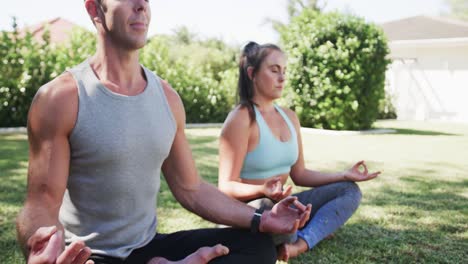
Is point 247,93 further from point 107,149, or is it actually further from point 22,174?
point 22,174

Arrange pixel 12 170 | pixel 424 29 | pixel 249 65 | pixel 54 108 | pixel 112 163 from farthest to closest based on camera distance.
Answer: pixel 424 29 < pixel 12 170 < pixel 249 65 < pixel 112 163 < pixel 54 108

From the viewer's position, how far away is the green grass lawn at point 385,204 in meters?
3.24

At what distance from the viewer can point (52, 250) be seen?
54.0 inches

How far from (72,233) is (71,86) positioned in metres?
0.57

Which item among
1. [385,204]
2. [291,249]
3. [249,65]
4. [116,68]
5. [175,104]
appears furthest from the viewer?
[385,204]

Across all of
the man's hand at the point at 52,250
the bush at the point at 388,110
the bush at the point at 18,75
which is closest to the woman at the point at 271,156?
the man's hand at the point at 52,250

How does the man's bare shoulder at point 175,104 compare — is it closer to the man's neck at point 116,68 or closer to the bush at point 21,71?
the man's neck at point 116,68

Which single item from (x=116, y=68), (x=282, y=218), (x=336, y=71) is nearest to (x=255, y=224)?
(x=282, y=218)

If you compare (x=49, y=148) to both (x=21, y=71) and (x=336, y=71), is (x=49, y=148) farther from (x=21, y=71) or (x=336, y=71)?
(x=336, y=71)

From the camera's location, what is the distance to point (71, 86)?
5.82ft

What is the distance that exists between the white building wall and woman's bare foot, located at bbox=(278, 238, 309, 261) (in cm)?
1624

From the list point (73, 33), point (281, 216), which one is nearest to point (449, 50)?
point (73, 33)

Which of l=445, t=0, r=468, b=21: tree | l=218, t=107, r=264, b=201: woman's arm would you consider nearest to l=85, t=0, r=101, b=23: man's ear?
l=218, t=107, r=264, b=201: woman's arm

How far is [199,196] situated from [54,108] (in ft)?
2.58
